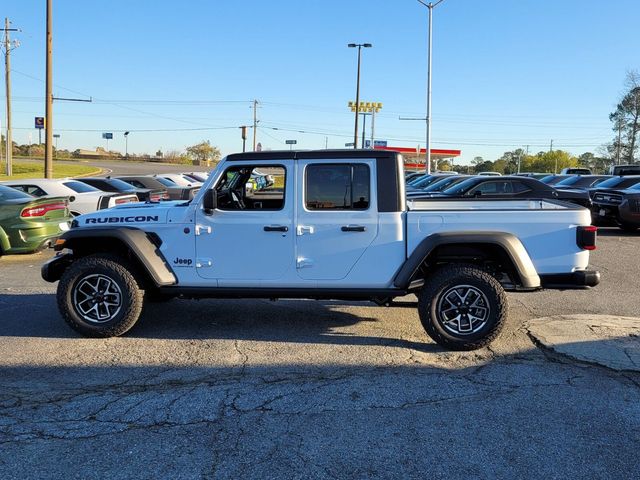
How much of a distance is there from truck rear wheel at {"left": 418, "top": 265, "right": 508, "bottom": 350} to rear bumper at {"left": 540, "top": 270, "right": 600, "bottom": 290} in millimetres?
486

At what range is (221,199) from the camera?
5.54m

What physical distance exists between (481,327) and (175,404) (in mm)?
2771

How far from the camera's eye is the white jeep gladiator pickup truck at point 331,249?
5.13 m

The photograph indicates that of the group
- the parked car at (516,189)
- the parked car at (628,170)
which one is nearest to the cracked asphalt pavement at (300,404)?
the parked car at (516,189)

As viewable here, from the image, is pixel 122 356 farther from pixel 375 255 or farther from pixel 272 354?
pixel 375 255

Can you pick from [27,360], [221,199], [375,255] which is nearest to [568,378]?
[375,255]

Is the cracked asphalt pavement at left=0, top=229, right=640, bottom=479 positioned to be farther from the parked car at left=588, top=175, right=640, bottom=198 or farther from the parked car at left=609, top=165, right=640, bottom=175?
the parked car at left=609, top=165, right=640, bottom=175

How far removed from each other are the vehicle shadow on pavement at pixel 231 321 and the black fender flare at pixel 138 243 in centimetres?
69

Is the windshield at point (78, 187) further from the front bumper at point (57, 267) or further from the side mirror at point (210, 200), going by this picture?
the side mirror at point (210, 200)

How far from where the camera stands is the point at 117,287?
5.39 m

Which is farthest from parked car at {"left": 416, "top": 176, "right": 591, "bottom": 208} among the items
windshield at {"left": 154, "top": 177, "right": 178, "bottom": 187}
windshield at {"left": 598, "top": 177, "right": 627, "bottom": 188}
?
windshield at {"left": 154, "top": 177, "right": 178, "bottom": 187}

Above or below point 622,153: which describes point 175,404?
below

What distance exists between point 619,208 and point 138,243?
12.7m

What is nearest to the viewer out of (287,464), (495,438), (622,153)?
(287,464)
